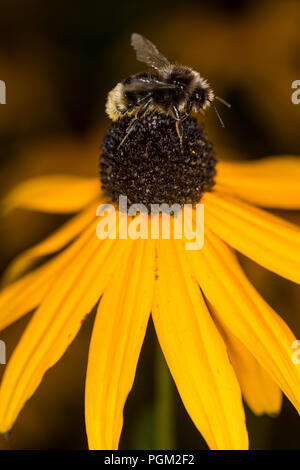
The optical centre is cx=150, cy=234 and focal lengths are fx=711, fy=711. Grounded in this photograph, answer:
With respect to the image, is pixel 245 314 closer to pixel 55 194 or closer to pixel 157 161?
pixel 157 161

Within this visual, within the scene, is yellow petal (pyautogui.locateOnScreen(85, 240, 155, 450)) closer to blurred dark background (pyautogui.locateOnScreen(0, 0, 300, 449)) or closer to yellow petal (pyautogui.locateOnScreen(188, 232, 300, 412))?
yellow petal (pyautogui.locateOnScreen(188, 232, 300, 412))

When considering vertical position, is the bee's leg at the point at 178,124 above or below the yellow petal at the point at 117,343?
above

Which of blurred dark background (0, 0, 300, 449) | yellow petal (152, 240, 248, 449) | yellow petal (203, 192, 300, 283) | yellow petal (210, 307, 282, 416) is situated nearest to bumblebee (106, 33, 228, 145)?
yellow petal (203, 192, 300, 283)

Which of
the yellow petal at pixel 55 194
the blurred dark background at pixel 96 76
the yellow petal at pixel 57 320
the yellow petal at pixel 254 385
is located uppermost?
the blurred dark background at pixel 96 76

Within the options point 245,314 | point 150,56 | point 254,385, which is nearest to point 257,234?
point 245,314

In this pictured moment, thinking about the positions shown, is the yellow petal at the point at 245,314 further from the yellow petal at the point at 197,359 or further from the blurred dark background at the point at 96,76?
the blurred dark background at the point at 96,76

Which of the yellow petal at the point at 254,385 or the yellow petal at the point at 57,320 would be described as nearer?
the yellow petal at the point at 57,320

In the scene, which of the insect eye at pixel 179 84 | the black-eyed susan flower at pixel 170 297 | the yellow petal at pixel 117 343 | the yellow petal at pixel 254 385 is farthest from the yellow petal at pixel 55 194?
the yellow petal at pixel 254 385
